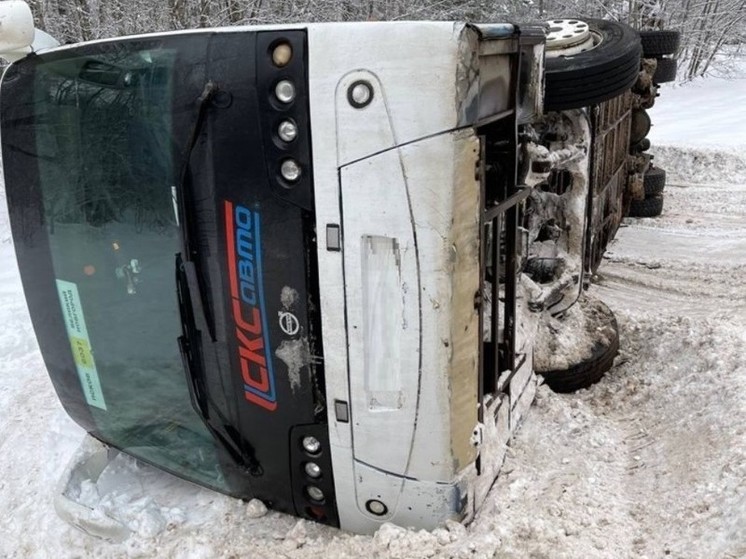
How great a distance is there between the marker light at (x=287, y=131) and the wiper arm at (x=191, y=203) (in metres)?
0.24

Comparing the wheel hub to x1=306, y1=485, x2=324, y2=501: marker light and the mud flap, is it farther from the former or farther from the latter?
the mud flap

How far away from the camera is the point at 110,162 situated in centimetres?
229

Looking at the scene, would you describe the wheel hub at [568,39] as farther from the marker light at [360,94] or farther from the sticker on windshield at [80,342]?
the sticker on windshield at [80,342]

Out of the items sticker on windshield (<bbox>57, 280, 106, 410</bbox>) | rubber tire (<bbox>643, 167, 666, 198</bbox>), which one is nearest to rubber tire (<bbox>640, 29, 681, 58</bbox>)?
rubber tire (<bbox>643, 167, 666, 198</bbox>)

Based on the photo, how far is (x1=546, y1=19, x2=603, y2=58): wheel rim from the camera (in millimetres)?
3785

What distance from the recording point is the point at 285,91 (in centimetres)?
199

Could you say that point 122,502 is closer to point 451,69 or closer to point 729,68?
point 451,69

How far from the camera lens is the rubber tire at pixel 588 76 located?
11.1 feet

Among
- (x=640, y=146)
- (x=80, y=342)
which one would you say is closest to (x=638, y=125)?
(x=640, y=146)

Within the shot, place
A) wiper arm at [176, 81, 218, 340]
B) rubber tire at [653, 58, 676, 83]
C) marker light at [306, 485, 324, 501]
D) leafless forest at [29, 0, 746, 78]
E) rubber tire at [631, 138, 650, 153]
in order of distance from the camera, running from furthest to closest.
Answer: leafless forest at [29, 0, 746, 78], rubber tire at [653, 58, 676, 83], rubber tire at [631, 138, 650, 153], marker light at [306, 485, 324, 501], wiper arm at [176, 81, 218, 340]

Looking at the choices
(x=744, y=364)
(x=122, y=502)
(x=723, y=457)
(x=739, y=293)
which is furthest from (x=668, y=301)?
(x=122, y=502)

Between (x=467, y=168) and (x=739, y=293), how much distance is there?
3856mm

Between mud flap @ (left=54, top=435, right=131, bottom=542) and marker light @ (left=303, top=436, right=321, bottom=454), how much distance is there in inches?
32.0

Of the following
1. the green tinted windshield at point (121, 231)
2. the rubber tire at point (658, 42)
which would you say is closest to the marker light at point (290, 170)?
the green tinted windshield at point (121, 231)
